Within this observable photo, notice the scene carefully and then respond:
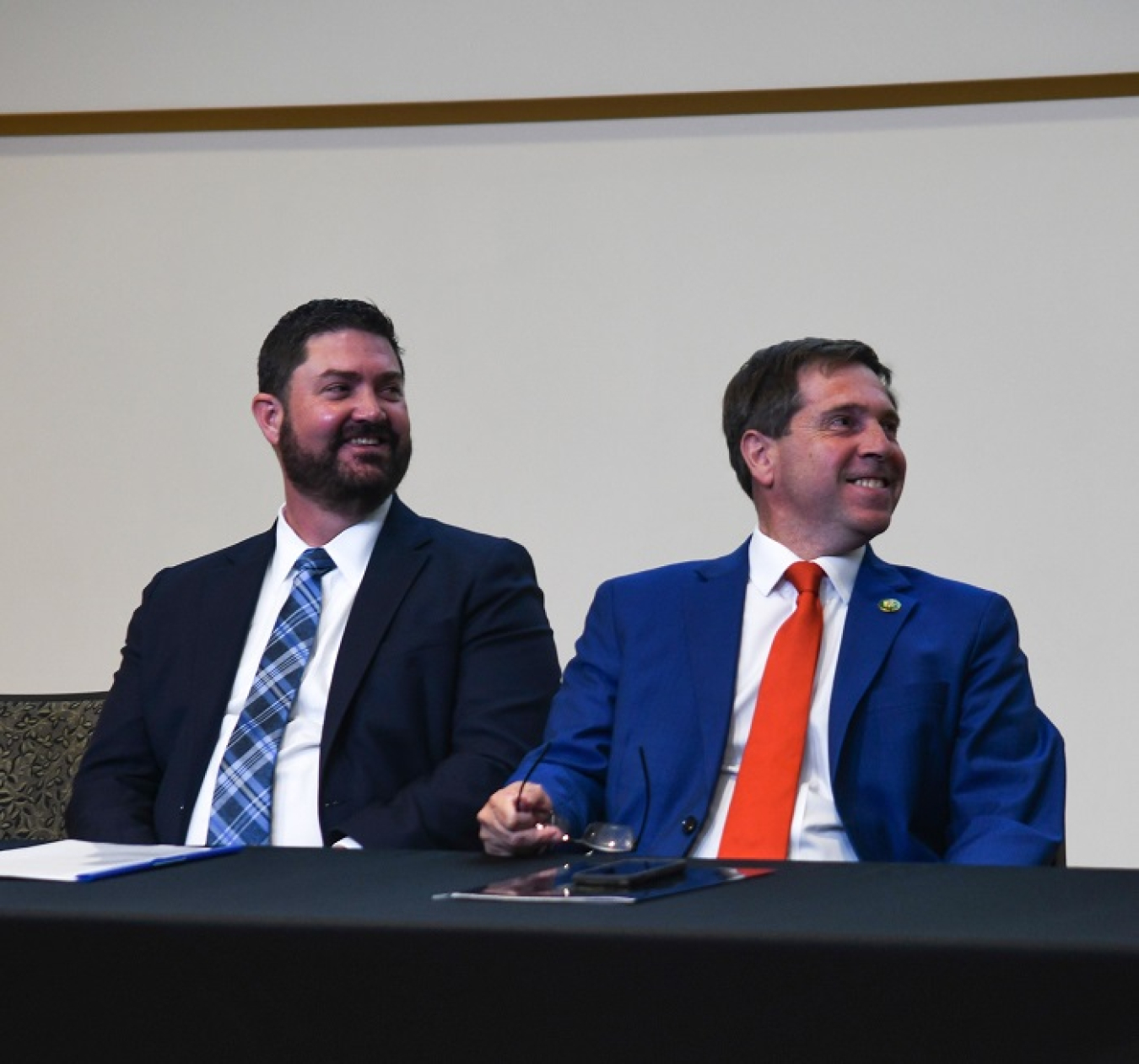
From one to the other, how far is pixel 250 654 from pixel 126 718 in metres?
0.24

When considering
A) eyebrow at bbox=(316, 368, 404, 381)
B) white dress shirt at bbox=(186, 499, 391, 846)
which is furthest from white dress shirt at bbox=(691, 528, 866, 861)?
eyebrow at bbox=(316, 368, 404, 381)

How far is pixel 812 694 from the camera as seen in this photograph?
7.29 feet

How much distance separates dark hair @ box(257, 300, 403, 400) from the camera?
2.78 m

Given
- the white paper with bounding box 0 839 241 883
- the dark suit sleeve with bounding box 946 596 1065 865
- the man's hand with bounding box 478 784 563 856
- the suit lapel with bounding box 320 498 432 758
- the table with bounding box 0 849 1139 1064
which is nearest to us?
the table with bounding box 0 849 1139 1064

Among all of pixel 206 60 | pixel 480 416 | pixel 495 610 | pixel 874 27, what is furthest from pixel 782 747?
pixel 206 60

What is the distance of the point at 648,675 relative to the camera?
7.64 ft

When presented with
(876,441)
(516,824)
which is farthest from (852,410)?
(516,824)

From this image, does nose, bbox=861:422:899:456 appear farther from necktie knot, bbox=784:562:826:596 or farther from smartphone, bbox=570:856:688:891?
smartphone, bbox=570:856:688:891

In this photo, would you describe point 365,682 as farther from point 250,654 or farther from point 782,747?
point 782,747

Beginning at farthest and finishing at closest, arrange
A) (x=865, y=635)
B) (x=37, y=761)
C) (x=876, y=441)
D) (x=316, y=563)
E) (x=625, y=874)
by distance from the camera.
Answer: (x=37, y=761), (x=316, y=563), (x=876, y=441), (x=865, y=635), (x=625, y=874)

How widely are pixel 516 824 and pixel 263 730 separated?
2.85 ft

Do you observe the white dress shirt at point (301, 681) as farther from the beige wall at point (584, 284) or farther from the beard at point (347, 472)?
the beige wall at point (584, 284)

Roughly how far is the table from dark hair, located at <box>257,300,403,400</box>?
4.72 feet

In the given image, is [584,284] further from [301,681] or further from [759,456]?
[301,681]
